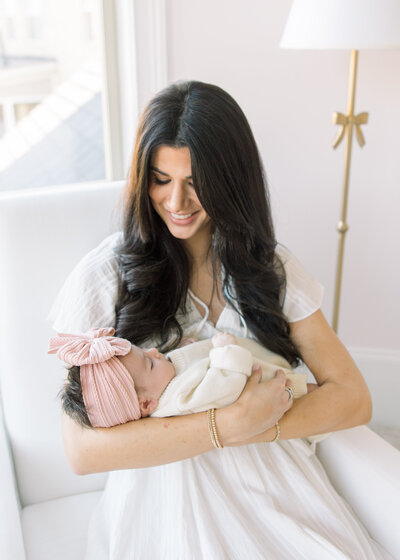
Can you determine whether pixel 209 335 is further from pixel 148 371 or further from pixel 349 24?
pixel 349 24

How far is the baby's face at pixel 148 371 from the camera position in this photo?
3.65ft

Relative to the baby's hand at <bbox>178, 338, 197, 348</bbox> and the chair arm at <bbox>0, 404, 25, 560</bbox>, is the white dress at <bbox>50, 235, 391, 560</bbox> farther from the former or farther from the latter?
the chair arm at <bbox>0, 404, 25, 560</bbox>

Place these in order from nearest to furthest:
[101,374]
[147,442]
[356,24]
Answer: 1. [101,374]
2. [147,442]
3. [356,24]

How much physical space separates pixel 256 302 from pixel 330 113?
42.1 inches

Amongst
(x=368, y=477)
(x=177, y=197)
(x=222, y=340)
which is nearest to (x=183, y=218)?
(x=177, y=197)

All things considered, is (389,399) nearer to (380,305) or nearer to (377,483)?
(380,305)

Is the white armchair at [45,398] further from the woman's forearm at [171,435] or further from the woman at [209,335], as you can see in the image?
the woman's forearm at [171,435]

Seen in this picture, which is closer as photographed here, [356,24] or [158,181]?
[158,181]

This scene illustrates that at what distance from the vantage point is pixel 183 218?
1.30 metres

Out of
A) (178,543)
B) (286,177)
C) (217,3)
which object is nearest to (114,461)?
(178,543)

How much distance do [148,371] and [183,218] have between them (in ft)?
1.20

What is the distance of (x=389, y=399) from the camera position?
2.54 m

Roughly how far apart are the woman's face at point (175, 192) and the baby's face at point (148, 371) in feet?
1.02

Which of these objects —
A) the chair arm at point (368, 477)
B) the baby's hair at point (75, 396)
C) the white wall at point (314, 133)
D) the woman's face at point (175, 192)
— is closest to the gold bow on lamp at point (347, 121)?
the white wall at point (314, 133)
